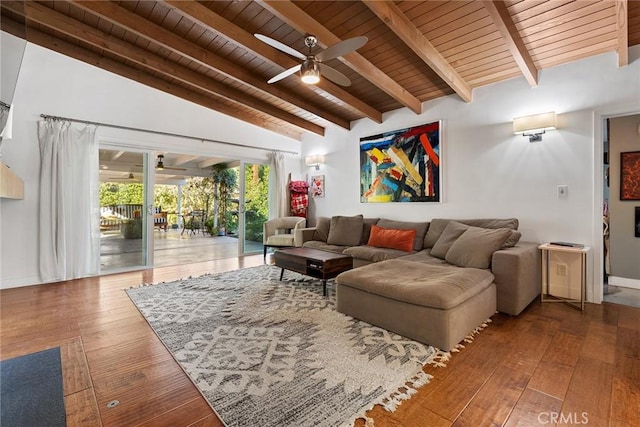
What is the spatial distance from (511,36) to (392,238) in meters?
2.56

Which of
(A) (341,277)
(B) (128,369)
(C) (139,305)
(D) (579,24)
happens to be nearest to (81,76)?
(C) (139,305)

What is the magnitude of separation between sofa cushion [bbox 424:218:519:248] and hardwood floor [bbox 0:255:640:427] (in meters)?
0.93

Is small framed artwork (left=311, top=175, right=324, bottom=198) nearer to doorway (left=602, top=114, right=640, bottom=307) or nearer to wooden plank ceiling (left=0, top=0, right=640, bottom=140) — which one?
wooden plank ceiling (left=0, top=0, right=640, bottom=140)

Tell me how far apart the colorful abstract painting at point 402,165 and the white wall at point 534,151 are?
0.13 metres

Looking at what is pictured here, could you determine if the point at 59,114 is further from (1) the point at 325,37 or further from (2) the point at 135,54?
(1) the point at 325,37

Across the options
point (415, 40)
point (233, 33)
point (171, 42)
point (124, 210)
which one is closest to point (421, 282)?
point (415, 40)

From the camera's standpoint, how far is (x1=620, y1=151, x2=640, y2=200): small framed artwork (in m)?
3.62

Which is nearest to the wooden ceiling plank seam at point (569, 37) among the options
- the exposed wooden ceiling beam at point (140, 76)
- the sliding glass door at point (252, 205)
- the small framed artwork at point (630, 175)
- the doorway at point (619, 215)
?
the doorway at point (619, 215)

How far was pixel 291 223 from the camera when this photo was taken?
6016 mm

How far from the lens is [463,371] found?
1882 millimetres

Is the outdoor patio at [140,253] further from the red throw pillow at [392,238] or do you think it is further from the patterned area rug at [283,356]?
the red throw pillow at [392,238]

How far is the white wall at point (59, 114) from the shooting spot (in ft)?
12.3

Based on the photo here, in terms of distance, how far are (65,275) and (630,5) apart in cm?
689

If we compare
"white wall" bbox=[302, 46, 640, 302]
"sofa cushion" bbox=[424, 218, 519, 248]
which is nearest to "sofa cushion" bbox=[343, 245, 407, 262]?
"sofa cushion" bbox=[424, 218, 519, 248]
